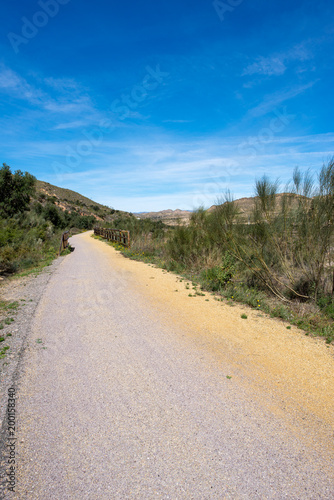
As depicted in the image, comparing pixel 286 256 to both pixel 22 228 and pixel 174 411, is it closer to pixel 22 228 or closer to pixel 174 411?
pixel 174 411

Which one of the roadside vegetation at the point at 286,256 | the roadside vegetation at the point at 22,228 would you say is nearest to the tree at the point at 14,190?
the roadside vegetation at the point at 22,228

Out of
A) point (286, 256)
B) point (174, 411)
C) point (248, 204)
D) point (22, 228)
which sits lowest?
point (174, 411)

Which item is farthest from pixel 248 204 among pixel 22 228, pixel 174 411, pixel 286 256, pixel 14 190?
pixel 14 190

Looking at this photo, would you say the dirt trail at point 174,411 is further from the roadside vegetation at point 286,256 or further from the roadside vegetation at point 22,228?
the roadside vegetation at point 22,228

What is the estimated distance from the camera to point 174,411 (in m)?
2.60

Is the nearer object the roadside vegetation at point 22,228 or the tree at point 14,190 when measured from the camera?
the roadside vegetation at point 22,228

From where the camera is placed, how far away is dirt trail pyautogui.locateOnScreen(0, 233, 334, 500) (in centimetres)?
189

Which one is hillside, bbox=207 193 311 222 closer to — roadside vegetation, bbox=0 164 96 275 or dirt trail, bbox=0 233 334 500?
dirt trail, bbox=0 233 334 500

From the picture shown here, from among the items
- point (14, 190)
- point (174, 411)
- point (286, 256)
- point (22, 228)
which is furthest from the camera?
point (14, 190)

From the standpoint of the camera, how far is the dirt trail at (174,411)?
1894 mm

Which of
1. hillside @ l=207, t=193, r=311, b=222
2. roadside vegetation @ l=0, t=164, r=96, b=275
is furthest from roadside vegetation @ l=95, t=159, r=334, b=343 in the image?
roadside vegetation @ l=0, t=164, r=96, b=275

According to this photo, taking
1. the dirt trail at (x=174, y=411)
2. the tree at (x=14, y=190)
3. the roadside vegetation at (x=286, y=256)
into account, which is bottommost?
the dirt trail at (x=174, y=411)

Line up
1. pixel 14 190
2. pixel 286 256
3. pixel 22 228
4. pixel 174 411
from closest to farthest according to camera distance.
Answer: pixel 174 411 → pixel 286 256 → pixel 22 228 → pixel 14 190

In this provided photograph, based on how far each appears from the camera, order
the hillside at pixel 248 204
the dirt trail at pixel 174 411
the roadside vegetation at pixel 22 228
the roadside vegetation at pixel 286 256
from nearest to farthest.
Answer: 1. the dirt trail at pixel 174 411
2. the roadside vegetation at pixel 286 256
3. the hillside at pixel 248 204
4. the roadside vegetation at pixel 22 228
